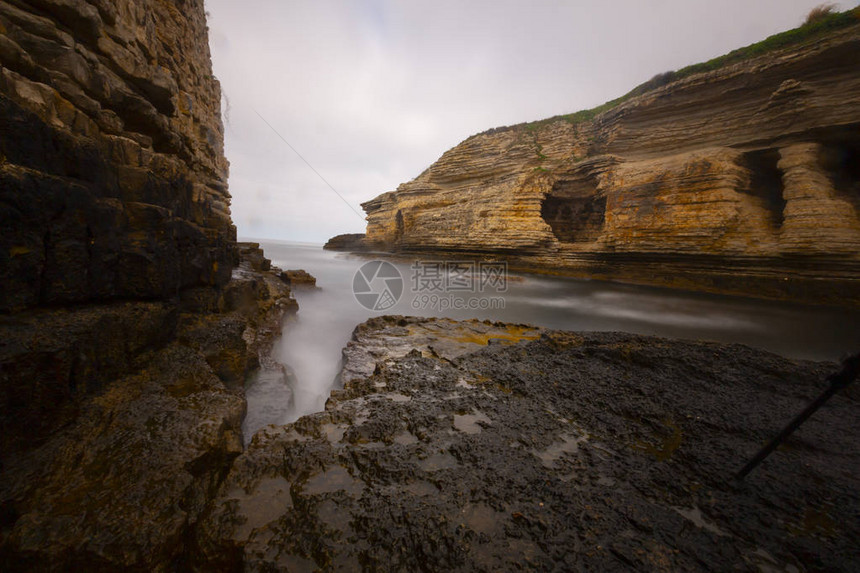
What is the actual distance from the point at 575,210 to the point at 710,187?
7250 millimetres

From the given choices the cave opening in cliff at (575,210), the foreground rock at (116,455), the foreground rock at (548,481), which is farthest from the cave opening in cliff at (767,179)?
the foreground rock at (116,455)

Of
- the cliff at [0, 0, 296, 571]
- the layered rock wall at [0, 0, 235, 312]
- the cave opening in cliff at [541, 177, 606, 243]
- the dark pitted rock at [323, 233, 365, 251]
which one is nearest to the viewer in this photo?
the cliff at [0, 0, 296, 571]

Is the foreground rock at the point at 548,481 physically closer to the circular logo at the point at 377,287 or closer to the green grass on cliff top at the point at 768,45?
the circular logo at the point at 377,287

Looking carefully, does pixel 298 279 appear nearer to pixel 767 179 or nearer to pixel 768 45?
pixel 767 179

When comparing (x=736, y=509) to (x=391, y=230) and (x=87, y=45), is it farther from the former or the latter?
(x=391, y=230)

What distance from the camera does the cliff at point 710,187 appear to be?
30.1ft

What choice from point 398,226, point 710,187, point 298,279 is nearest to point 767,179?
point 710,187

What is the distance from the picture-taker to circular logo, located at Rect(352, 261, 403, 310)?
10.5m

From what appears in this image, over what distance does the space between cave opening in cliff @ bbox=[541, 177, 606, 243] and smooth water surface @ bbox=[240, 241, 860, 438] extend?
5549mm

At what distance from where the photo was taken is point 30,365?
1.50m

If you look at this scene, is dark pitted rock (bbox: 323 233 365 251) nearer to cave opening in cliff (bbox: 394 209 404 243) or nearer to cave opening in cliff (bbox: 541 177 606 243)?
cave opening in cliff (bbox: 394 209 404 243)

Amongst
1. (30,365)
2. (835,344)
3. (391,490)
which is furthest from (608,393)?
(835,344)

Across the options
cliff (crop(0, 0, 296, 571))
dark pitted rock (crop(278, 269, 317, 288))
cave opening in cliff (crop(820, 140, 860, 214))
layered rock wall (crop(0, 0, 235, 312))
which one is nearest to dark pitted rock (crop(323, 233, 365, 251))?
dark pitted rock (crop(278, 269, 317, 288))

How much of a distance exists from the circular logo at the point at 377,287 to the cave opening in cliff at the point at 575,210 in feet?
35.2
